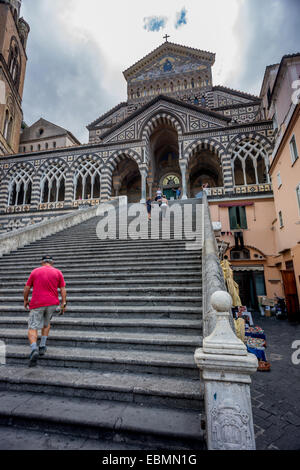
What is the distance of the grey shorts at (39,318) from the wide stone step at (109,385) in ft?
1.98

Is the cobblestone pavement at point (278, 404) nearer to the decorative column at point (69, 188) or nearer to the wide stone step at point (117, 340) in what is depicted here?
the wide stone step at point (117, 340)

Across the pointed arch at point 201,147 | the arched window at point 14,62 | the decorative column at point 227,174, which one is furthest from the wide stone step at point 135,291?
the arched window at point 14,62

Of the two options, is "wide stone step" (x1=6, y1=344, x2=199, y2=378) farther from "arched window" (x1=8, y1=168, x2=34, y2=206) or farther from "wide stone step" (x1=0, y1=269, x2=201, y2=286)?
"arched window" (x1=8, y1=168, x2=34, y2=206)

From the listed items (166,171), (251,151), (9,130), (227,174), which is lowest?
(227,174)

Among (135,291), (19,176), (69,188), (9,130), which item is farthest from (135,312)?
(9,130)

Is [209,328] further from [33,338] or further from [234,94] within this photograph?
[234,94]

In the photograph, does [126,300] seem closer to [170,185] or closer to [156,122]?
[156,122]

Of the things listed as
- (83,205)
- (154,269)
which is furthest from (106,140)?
(154,269)

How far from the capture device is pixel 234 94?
1054 inches

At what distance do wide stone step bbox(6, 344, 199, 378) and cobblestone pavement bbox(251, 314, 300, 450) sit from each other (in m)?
0.99

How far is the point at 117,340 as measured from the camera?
375cm

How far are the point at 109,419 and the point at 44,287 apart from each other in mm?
2188

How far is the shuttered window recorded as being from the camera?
1728cm

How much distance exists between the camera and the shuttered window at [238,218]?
17.3 metres
